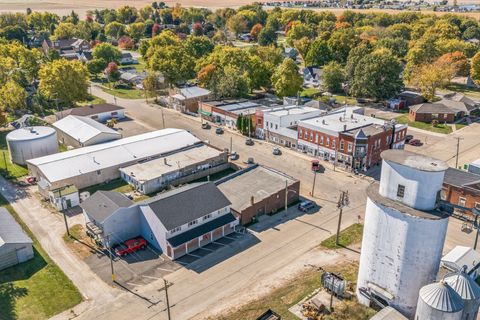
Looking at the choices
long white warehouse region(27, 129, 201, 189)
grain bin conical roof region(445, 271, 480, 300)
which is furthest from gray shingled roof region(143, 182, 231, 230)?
grain bin conical roof region(445, 271, 480, 300)

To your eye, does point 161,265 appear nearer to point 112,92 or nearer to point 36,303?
point 36,303

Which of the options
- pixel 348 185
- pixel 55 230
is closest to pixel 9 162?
pixel 55 230

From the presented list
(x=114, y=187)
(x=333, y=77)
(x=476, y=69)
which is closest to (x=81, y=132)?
(x=114, y=187)

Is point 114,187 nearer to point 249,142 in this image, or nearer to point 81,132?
point 81,132

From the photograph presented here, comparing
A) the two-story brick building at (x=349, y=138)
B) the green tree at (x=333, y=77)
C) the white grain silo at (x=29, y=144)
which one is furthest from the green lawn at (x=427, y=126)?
the white grain silo at (x=29, y=144)

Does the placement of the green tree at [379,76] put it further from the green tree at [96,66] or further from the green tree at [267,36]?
the green tree at [267,36]
